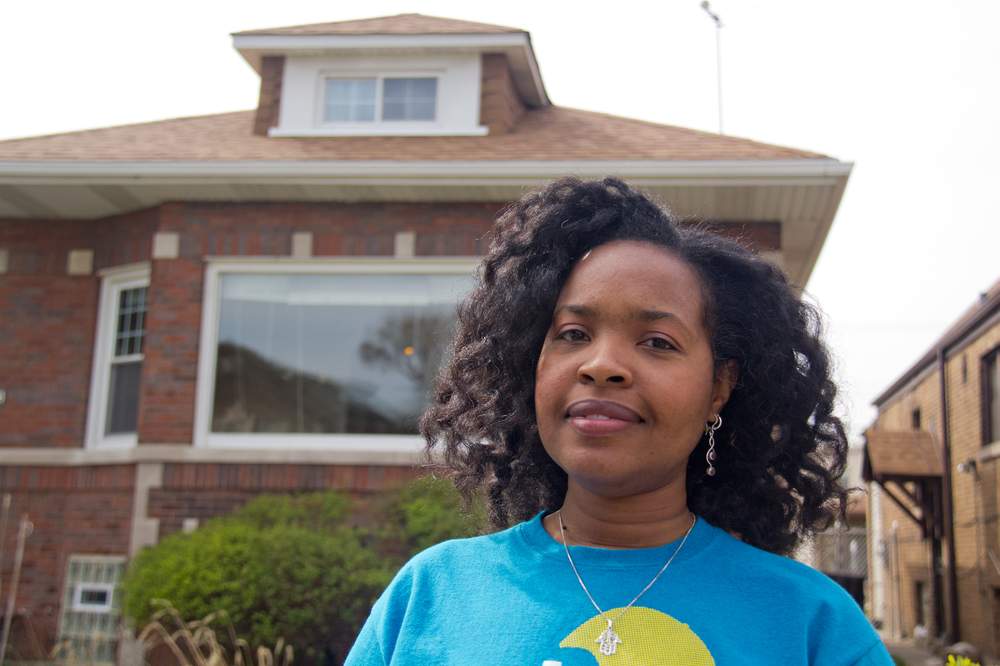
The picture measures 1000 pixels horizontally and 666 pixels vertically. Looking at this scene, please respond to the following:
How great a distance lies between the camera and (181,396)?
8227 millimetres

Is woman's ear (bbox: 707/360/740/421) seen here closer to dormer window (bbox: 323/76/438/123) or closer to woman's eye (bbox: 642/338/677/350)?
woman's eye (bbox: 642/338/677/350)

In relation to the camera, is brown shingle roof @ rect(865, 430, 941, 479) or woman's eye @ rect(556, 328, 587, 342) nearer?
woman's eye @ rect(556, 328, 587, 342)

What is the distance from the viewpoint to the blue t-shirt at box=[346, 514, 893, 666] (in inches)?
60.4

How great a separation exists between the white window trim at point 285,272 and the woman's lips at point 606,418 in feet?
21.3

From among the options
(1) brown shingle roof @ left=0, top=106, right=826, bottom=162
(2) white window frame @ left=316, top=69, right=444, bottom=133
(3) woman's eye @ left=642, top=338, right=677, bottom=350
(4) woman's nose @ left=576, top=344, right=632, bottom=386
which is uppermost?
(2) white window frame @ left=316, top=69, right=444, bottom=133

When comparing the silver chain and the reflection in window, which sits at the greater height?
the reflection in window

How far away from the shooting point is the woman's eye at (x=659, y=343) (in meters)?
1.72

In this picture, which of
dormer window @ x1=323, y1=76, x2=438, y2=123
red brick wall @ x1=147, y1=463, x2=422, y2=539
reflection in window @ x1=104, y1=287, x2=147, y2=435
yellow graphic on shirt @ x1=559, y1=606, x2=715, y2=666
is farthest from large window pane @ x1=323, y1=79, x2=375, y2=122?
yellow graphic on shirt @ x1=559, y1=606, x2=715, y2=666

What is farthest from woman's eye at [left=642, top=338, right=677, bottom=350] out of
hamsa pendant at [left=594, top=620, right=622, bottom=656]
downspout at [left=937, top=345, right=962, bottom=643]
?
downspout at [left=937, top=345, right=962, bottom=643]

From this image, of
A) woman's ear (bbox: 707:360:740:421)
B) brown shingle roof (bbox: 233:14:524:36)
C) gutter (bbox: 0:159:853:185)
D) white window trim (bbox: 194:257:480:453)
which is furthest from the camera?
brown shingle roof (bbox: 233:14:524:36)

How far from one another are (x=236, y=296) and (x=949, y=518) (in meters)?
9.59

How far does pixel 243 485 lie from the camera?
7973 millimetres

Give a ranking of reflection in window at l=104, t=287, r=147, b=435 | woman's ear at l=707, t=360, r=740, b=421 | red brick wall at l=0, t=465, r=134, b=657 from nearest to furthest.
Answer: woman's ear at l=707, t=360, r=740, b=421 → red brick wall at l=0, t=465, r=134, b=657 → reflection in window at l=104, t=287, r=147, b=435

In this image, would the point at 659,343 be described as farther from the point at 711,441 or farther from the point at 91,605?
the point at 91,605
